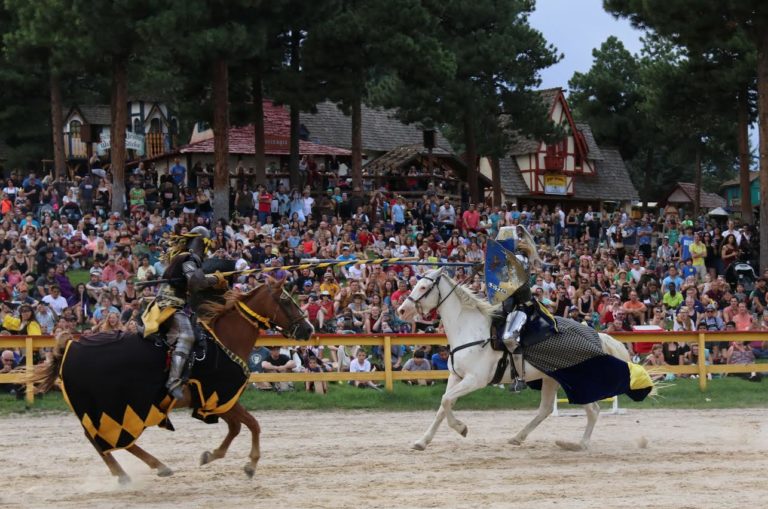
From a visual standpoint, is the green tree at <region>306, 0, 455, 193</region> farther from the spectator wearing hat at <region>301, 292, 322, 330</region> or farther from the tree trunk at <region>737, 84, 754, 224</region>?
the spectator wearing hat at <region>301, 292, 322, 330</region>

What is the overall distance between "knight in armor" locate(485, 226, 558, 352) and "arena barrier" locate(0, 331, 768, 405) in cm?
410

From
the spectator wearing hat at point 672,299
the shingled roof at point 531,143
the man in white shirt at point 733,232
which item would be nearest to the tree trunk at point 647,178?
the shingled roof at point 531,143

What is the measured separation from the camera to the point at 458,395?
515 inches

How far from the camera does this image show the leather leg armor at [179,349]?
1077cm

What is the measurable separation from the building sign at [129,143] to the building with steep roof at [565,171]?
19.2 m

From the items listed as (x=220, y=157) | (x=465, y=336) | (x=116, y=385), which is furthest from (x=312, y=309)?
(x=220, y=157)

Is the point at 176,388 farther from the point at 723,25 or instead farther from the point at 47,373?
the point at 723,25

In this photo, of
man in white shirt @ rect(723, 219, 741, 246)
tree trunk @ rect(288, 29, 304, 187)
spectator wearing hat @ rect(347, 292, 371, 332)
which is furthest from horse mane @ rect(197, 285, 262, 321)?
tree trunk @ rect(288, 29, 304, 187)

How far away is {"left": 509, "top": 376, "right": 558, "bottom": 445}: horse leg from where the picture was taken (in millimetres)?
13359

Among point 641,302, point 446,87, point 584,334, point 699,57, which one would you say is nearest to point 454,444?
point 584,334

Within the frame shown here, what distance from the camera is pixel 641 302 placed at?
21.9 m

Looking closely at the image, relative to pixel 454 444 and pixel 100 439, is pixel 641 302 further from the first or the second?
pixel 100 439

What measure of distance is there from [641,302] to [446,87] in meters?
20.9

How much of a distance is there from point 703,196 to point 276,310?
70.8m
